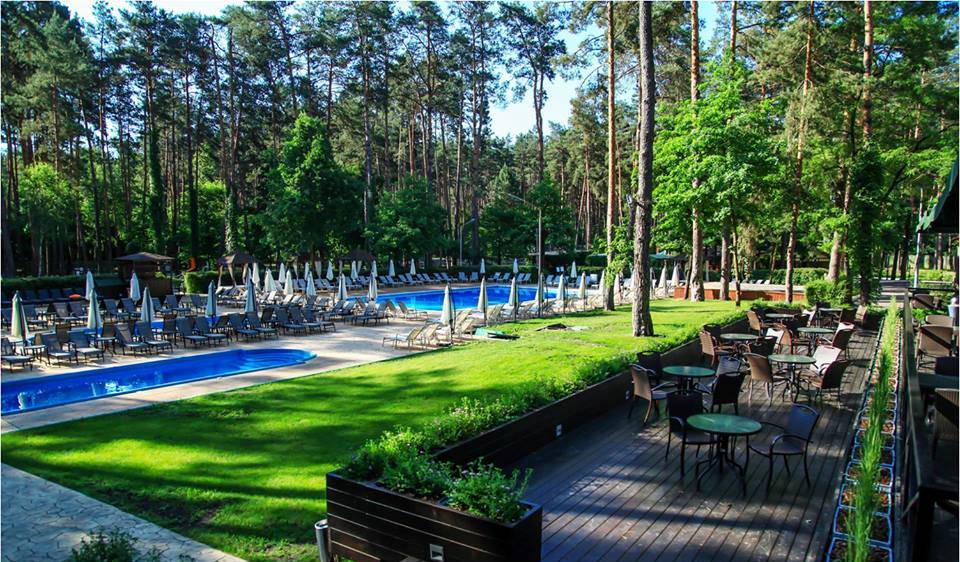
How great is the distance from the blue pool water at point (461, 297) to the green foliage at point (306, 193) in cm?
674

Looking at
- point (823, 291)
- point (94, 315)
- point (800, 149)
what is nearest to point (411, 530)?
point (94, 315)

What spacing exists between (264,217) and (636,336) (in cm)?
2693

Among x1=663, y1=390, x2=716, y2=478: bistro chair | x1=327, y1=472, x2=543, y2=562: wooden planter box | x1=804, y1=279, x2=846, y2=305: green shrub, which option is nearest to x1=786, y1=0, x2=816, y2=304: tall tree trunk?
x1=804, y1=279, x2=846, y2=305: green shrub

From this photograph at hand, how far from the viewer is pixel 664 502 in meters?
5.71

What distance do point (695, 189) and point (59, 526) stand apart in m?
17.4

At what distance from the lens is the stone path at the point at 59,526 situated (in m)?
5.04

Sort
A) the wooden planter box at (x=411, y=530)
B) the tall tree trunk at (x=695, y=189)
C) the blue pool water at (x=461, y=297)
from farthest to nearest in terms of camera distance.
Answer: the blue pool water at (x=461, y=297) → the tall tree trunk at (x=695, y=189) → the wooden planter box at (x=411, y=530)

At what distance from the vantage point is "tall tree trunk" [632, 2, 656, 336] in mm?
12719

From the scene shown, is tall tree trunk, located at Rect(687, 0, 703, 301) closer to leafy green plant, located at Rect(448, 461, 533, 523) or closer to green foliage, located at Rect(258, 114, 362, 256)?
leafy green plant, located at Rect(448, 461, 533, 523)

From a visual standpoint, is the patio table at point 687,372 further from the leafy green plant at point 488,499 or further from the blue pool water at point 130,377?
the blue pool water at point 130,377

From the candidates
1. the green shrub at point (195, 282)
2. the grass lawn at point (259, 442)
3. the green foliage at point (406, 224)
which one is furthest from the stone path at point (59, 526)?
the green foliage at point (406, 224)

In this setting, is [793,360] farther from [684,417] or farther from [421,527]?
[421,527]

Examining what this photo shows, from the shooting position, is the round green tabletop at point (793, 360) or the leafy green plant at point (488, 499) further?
the round green tabletop at point (793, 360)

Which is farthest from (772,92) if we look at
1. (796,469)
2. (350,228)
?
(796,469)
